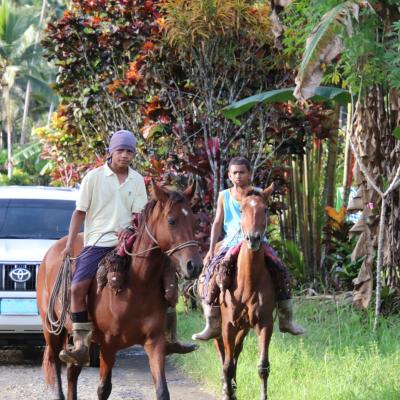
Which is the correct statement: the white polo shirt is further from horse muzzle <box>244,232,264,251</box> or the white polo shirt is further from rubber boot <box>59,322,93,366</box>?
horse muzzle <box>244,232,264,251</box>

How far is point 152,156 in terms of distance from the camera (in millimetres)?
15023

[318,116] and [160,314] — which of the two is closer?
[160,314]

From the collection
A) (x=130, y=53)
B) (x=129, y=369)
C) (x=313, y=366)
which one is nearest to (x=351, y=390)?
(x=313, y=366)

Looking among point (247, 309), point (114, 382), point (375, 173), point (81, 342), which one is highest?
point (375, 173)

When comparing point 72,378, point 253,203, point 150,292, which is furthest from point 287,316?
point 72,378

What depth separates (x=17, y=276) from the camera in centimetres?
1082

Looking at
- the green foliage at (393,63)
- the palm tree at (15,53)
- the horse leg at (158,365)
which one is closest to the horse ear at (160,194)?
the horse leg at (158,365)

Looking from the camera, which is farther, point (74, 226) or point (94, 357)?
point (94, 357)

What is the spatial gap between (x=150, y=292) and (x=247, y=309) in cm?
164

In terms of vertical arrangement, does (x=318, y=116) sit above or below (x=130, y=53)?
below

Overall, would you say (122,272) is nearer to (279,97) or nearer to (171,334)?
(171,334)

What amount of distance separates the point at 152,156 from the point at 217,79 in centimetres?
211

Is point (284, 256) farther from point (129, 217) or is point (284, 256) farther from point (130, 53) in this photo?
point (129, 217)

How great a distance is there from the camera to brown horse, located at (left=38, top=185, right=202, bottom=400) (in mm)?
7023
